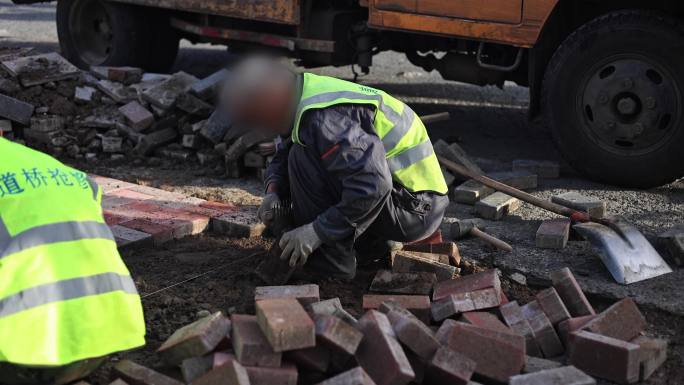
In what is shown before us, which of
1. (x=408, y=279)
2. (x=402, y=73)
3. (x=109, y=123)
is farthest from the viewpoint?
(x=402, y=73)

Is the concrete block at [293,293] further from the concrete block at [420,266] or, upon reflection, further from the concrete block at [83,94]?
the concrete block at [83,94]

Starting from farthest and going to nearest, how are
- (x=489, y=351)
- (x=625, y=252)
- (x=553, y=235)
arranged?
(x=553, y=235) → (x=625, y=252) → (x=489, y=351)


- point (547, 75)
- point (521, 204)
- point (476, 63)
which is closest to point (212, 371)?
point (521, 204)

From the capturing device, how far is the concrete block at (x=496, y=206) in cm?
553

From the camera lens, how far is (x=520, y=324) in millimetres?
3924

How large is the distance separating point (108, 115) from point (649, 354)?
4.83 meters

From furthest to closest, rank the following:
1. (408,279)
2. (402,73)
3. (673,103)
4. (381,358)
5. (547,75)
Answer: (402,73) → (547,75) → (673,103) → (408,279) → (381,358)

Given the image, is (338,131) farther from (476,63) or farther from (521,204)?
(476,63)

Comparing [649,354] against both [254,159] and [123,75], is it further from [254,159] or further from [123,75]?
[123,75]

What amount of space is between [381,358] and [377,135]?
1119mm

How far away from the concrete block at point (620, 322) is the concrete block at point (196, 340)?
5.11 ft

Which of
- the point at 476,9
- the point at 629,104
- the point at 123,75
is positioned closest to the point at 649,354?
the point at 629,104

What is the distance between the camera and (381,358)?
3.37 meters

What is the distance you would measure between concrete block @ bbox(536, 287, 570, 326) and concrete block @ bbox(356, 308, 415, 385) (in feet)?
2.90
